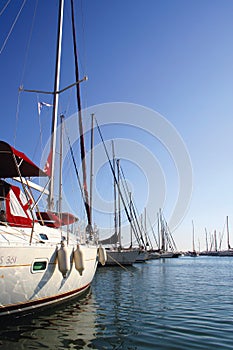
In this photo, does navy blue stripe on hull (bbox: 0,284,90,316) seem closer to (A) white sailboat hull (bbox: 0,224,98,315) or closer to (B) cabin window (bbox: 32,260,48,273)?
(A) white sailboat hull (bbox: 0,224,98,315)

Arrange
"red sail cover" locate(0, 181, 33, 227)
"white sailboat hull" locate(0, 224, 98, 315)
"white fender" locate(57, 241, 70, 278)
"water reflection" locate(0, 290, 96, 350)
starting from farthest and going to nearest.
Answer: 1. "red sail cover" locate(0, 181, 33, 227)
2. "white fender" locate(57, 241, 70, 278)
3. "white sailboat hull" locate(0, 224, 98, 315)
4. "water reflection" locate(0, 290, 96, 350)

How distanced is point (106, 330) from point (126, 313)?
2309mm

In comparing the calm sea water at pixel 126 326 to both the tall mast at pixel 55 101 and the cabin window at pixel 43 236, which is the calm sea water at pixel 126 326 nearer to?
the cabin window at pixel 43 236

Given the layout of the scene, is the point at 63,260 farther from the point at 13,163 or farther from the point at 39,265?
the point at 13,163

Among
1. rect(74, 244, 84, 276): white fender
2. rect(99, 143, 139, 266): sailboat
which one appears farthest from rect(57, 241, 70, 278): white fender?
rect(99, 143, 139, 266): sailboat

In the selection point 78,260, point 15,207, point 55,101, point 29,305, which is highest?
point 55,101

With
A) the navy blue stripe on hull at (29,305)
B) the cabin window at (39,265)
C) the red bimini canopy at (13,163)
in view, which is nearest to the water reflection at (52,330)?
the navy blue stripe on hull at (29,305)

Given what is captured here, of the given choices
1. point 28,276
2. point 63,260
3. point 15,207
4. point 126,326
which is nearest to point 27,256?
point 28,276

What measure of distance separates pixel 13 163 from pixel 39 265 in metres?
4.05

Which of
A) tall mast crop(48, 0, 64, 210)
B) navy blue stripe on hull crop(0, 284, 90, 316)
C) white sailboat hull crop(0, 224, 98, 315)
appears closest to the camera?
white sailboat hull crop(0, 224, 98, 315)

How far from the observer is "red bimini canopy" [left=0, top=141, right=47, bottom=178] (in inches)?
404

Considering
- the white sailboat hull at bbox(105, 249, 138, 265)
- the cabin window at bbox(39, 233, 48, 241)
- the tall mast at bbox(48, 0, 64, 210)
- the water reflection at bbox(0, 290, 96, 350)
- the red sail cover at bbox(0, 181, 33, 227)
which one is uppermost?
the tall mast at bbox(48, 0, 64, 210)

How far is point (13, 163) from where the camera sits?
11.6 metres

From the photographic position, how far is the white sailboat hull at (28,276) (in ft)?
27.7
